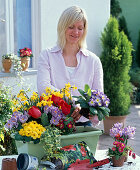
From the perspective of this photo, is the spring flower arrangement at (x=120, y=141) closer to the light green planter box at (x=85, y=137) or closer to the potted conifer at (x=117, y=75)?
the light green planter box at (x=85, y=137)

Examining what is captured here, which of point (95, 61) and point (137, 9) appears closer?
point (95, 61)

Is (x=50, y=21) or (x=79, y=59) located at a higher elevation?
(x=50, y=21)

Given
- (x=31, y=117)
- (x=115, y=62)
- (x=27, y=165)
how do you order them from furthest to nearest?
(x=115, y=62) → (x=31, y=117) → (x=27, y=165)

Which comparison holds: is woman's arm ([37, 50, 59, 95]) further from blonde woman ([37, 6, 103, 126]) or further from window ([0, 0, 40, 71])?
window ([0, 0, 40, 71])

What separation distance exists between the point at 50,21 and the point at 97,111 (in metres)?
3.73

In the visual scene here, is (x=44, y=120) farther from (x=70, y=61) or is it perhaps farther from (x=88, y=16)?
(x=88, y=16)

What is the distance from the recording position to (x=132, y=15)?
11758 mm

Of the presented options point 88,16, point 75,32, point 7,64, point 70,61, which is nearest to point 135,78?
point 88,16

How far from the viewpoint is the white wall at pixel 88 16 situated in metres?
5.25

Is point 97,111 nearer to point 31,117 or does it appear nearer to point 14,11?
point 31,117

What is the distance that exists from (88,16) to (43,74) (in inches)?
159

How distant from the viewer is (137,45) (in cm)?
1109

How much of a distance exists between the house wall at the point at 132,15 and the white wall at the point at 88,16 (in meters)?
5.39

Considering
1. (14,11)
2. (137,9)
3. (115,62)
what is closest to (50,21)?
(14,11)
